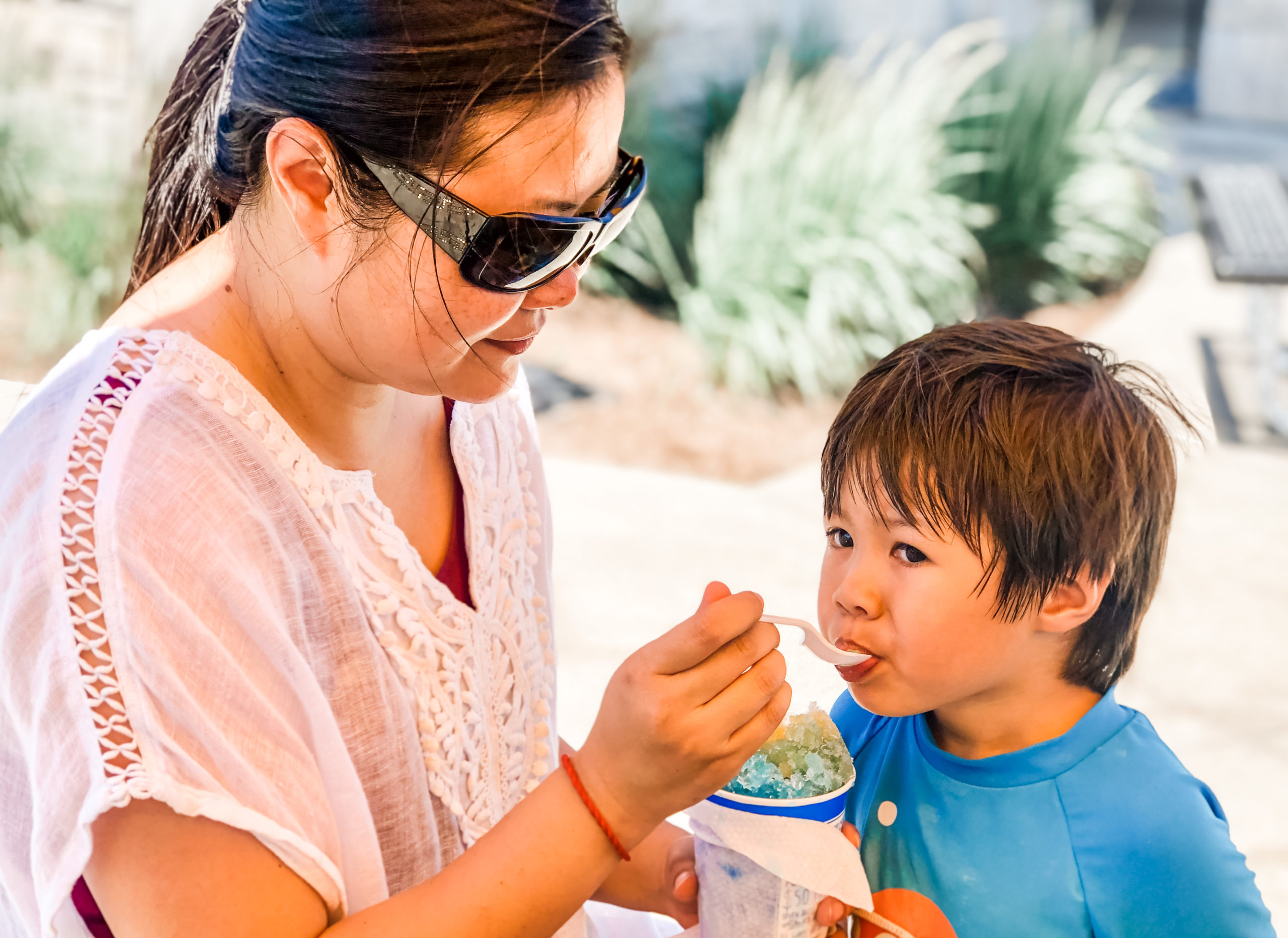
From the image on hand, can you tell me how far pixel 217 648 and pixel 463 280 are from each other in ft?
1.57

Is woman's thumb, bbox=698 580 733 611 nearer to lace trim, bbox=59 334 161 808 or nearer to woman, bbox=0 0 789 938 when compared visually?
woman, bbox=0 0 789 938

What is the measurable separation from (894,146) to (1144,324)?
170cm

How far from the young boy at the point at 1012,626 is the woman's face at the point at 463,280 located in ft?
1.61

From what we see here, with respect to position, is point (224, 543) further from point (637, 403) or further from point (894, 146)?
point (894, 146)

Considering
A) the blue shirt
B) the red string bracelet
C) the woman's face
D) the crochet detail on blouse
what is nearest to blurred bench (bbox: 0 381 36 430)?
the crochet detail on blouse

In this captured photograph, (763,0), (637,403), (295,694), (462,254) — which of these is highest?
(462,254)

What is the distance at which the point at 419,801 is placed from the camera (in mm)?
1486

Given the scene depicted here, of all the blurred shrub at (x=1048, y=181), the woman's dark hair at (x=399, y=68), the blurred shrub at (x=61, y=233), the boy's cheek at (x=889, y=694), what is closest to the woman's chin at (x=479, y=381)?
the woman's dark hair at (x=399, y=68)

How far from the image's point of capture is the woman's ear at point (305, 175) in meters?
1.30

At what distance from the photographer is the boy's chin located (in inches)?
59.5

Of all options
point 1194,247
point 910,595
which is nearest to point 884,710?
point 910,595

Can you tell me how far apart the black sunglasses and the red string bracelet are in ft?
1.78

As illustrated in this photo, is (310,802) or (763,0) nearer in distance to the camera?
(310,802)

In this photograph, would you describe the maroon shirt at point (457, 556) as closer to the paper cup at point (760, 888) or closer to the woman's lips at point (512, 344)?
the woman's lips at point (512, 344)
